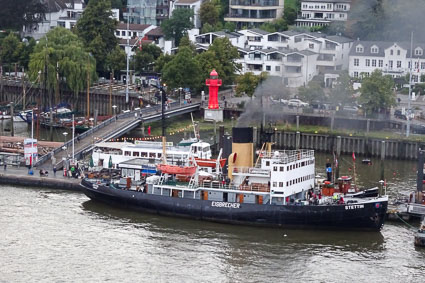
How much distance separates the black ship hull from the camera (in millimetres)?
48438

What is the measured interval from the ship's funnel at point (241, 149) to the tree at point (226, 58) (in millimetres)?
28792

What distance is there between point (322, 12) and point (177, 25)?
12639 millimetres

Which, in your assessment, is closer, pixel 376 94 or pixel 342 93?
pixel 376 94

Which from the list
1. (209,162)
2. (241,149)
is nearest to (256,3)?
(209,162)

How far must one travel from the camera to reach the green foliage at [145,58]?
85375mm

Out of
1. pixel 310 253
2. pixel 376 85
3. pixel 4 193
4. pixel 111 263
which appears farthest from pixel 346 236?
pixel 376 85

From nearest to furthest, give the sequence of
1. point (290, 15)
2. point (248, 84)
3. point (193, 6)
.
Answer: point (248, 84) < point (290, 15) < point (193, 6)

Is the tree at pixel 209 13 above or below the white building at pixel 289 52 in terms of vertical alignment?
above

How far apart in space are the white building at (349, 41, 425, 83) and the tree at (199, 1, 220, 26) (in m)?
20.0

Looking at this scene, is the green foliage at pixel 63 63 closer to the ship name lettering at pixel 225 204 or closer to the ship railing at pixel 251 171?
the ship railing at pixel 251 171

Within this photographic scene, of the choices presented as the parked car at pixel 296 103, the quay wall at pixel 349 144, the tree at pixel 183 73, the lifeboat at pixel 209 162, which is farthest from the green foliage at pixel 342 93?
the lifeboat at pixel 209 162

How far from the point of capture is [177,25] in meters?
92.7

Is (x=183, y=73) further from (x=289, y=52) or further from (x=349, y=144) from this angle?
(x=349, y=144)

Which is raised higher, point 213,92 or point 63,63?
point 63,63
